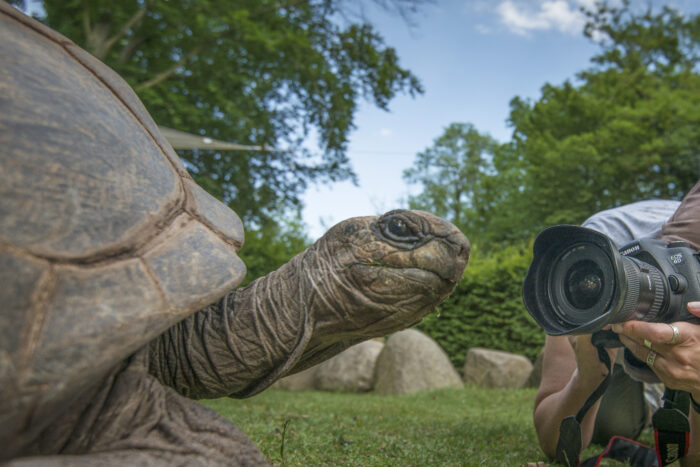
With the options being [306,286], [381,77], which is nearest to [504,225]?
[381,77]

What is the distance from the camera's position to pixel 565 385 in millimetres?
2820

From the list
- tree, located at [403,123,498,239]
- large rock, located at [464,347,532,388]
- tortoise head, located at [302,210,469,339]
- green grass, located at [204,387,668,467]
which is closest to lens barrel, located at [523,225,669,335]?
tortoise head, located at [302,210,469,339]

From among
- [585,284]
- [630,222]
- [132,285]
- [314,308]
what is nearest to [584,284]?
[585,284]

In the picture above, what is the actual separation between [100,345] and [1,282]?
25cm

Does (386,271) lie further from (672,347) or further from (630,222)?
(630,222)

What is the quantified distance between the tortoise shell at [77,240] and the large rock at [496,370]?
23.9 ft

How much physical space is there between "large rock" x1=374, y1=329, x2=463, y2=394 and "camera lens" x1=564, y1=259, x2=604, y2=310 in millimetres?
6191

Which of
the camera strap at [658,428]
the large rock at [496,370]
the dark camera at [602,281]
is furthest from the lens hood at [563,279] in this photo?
the large rock at [496,370]

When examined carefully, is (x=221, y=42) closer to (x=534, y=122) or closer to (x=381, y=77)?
(x=381, y=77)

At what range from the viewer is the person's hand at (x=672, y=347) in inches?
69.6

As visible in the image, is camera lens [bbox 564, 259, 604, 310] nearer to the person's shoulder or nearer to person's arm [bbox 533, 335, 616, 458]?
person's arm [bbox 533, 335, 616, 458]

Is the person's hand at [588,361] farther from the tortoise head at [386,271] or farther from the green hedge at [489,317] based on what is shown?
the green hedge at [489,317]

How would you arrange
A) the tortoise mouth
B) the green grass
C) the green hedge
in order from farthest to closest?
1. the green hedge
2. the green grass
3. the tortoise mouth

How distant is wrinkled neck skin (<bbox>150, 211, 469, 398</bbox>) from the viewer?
1.59m
